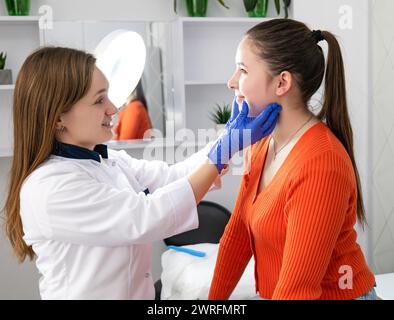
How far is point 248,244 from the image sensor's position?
1.25 meters

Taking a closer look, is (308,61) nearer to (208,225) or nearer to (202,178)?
(202,178)

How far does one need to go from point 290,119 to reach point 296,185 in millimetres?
212

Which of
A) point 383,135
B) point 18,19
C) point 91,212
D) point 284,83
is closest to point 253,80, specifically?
point 284,83

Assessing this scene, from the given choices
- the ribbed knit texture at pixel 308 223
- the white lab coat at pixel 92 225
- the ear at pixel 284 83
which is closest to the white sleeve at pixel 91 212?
the white lab coat at pixel 92 225

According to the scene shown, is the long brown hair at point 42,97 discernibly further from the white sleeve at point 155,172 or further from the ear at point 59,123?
the white sleeve at point 155,172

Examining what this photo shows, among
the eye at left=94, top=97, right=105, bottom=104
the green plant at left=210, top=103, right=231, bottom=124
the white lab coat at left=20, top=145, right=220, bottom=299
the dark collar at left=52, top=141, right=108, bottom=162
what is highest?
the eye at left=94, top=97, right=105, bottom=104

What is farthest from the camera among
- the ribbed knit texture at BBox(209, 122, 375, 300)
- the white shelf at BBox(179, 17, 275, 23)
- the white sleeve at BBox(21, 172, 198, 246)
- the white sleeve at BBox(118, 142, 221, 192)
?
the white shelf at BBox(179, 17, 275, 23)

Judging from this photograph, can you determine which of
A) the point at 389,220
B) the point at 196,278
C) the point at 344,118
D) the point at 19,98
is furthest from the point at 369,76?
the point at 19,98

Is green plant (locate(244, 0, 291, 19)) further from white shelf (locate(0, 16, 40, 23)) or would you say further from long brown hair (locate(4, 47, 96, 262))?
long brown hair (locate(4, 47, 96, 262))

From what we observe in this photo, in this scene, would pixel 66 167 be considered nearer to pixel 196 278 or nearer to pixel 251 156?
pixel 251 156

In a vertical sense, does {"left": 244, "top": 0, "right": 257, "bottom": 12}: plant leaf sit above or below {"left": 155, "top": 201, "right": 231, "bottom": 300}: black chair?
above

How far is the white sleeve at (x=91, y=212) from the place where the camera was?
42.9 inches

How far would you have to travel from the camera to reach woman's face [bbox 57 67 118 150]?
3.80 feet

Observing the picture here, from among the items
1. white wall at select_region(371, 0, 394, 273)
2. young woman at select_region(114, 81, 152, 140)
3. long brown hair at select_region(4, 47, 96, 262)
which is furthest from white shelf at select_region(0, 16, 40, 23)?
white wall at select_region(371, 0, 394, 273)
